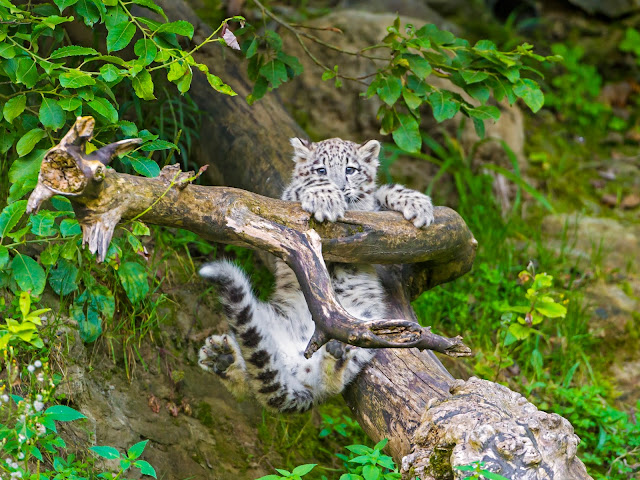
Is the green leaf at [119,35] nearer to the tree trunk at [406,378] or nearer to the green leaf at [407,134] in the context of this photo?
the tree trunk at [406,378]

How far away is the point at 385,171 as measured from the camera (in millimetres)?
6184

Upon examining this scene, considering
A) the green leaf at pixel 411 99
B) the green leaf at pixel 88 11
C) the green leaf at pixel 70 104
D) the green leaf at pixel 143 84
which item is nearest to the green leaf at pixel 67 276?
the green leaf at pixel 70 104

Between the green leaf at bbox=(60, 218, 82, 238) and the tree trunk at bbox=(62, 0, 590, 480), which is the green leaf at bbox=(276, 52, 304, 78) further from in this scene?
the green leaf at bbox=(60, 218, 82, 238)

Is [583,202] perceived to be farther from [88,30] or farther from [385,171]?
[88,30]

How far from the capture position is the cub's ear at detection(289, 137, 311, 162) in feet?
15.5

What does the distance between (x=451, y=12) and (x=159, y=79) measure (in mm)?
4786

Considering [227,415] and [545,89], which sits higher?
[545,89]

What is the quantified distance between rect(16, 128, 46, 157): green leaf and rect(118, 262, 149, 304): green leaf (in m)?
0.81

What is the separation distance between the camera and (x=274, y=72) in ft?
14.7

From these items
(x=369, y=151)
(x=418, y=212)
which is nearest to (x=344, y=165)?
(x=369, y=151)

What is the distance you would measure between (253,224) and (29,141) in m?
1.18

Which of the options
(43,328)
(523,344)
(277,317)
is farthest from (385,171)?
(43,328)

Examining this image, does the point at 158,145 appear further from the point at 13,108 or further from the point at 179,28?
the point at 13,108

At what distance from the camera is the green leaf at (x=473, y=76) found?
412 centimetres
